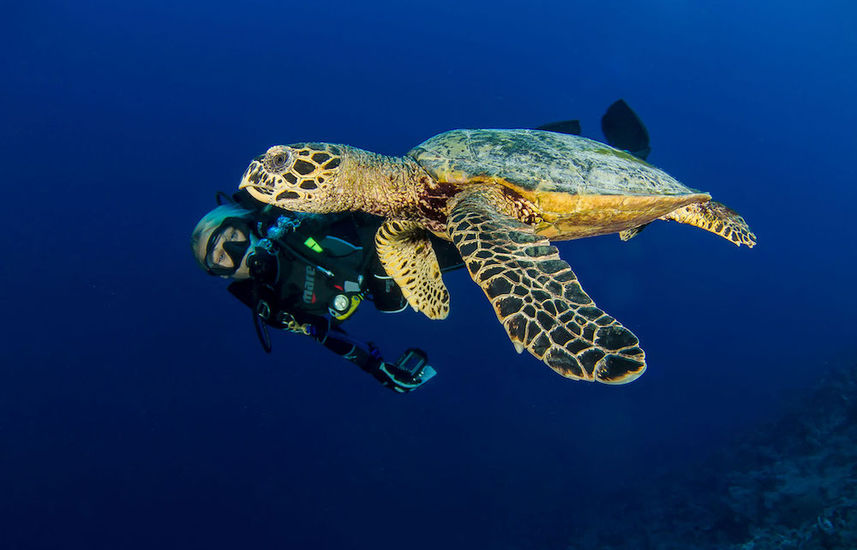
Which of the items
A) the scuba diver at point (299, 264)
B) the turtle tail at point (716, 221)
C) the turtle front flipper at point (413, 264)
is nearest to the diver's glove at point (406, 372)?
the scuba diver at point (299, 264)

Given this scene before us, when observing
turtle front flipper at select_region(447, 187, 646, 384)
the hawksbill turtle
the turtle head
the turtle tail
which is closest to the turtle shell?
the hawksbill turtle

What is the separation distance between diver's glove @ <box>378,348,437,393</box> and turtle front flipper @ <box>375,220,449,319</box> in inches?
27.6

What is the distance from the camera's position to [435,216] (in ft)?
10.2

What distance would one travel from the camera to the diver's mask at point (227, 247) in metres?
3.40

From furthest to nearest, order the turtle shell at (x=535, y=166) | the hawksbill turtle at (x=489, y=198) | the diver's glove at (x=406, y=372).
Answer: the diver's glove at (x=406, y=372) → the turtle shell at (x=535, y=166) → the hawksbill turtle at (x=489, y=198)

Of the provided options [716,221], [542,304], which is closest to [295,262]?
[542,304]

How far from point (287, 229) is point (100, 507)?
23.8m

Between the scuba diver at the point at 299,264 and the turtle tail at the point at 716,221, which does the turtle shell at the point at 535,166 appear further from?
the turtle tail at the point at 716,221

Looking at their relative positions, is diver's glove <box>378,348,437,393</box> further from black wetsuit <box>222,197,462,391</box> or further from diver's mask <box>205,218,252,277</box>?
diver's mask <box>205,218,252,277</box>

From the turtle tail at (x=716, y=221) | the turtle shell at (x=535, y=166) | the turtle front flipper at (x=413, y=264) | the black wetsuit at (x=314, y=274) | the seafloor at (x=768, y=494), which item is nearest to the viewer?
the turtle shell at (x=535, y=166)

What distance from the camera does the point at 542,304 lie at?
183 cm

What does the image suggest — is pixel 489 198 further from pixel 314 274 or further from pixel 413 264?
pixel 314 274

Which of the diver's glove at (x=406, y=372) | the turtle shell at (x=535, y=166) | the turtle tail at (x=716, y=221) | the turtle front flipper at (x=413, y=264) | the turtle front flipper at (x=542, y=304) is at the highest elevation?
the turtle tail at (x=716, y=221)

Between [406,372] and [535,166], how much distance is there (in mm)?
2236
